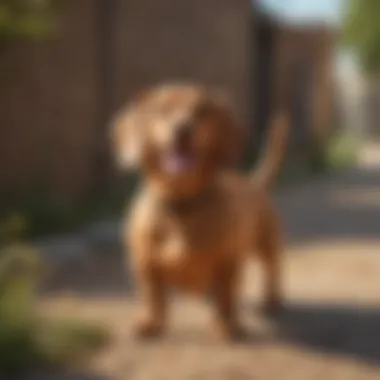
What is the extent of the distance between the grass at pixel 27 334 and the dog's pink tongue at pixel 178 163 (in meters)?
0.71

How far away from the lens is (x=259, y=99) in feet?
59.5

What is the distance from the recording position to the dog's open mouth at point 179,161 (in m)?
4.52

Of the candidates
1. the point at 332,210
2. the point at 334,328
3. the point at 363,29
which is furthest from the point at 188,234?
the point at 363,29

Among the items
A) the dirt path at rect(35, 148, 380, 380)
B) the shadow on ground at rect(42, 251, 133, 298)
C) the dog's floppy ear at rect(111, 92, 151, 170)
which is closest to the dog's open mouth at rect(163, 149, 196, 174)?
the dog's floppy ear at rect(111, 92, 151, 170)

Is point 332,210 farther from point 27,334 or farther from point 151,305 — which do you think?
point 27,334

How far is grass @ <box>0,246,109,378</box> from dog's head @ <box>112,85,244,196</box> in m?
0.70

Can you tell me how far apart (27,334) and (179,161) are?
97 centimetres

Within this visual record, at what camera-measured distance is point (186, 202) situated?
186 inches

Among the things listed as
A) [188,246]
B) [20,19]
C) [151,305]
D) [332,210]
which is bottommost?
[332,210]

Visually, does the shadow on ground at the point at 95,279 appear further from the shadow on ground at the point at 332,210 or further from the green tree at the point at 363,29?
the green tree at the point at 363,29

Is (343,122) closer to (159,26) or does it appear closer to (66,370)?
(159,26)

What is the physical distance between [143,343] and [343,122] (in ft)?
93.6

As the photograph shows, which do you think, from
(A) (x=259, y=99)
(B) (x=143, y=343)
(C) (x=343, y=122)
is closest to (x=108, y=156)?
(B) (x=143, y=343)

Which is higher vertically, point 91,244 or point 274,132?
→ point 274,132
